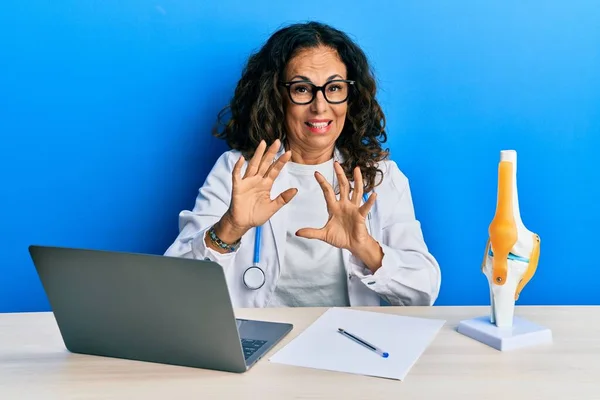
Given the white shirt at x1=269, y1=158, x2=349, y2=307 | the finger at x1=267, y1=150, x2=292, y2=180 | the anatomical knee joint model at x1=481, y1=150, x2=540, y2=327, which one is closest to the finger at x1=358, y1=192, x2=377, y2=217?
the finger at x1=267, y1=150, x2=292, y2=180

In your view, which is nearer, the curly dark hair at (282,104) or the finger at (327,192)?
the finger at (327,192)

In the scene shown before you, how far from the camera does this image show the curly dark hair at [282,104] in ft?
7.13

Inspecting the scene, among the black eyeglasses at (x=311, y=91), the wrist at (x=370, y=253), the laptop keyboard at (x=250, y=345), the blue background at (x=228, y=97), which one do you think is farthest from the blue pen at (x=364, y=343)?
the blue background at (x=228, y=97)

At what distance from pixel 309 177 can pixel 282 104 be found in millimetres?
284

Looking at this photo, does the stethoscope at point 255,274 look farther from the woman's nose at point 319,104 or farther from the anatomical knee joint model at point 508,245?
the anatomical knee joint model at point 508,245

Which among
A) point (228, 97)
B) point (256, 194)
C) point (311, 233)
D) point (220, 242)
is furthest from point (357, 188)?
point (228, 97)

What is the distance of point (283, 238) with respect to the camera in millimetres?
2086

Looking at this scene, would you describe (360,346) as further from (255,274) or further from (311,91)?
(311,91)

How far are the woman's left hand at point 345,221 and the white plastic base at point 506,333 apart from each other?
0.41 m

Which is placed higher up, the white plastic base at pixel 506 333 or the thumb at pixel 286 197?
the thumb at pixel 286 197

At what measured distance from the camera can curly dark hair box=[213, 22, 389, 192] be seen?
2.17 metres

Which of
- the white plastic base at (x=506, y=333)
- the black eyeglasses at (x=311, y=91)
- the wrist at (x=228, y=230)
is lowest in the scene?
the white plastic base at (x=506, y=333)

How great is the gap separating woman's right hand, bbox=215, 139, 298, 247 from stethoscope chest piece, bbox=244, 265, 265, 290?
1.08 ft

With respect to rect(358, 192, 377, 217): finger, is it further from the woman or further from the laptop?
the laptop
